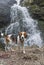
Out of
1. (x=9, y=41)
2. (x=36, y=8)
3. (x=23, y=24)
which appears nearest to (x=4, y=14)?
(x=23, y=24)

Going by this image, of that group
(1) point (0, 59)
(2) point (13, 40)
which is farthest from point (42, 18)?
(1) point (0, 59)

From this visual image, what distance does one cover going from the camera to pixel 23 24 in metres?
21.2

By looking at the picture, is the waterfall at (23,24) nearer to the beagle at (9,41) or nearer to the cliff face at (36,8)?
the cliff face at (36,8)

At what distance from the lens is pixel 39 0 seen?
2203 centimetres

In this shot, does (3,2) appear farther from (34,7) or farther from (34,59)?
(34,59)

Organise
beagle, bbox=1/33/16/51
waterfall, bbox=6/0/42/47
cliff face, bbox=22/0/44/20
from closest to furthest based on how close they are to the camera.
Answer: beagle, bbox=1/33/16/51 < waterfall, bbox=6/0/42/47 < cliff face, bbox=22/0/44/20

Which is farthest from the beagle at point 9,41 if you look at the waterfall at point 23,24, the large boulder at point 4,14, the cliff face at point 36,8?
the cliff face at point 36,8

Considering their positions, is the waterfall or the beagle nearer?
the beagle

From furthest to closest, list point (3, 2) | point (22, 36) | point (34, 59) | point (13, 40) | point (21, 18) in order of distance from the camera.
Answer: point (3, 2), point (21, 18), point (13, 40), point (22, 36), point (34, 59)

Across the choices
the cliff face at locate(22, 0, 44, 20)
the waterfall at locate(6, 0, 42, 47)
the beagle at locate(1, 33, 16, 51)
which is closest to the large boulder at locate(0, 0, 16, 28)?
the waterfall at locate(6, 0, 42, 47)

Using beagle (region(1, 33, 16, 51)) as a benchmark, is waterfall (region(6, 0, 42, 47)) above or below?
below

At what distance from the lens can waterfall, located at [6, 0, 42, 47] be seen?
2011 centimetres

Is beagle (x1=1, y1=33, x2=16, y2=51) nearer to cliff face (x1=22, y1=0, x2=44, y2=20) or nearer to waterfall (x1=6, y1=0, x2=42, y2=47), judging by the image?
waterfall (x1=6, y1=0, x2=42, y2=47)

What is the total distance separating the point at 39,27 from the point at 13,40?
28.2 ft
